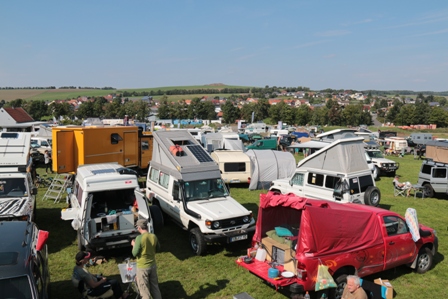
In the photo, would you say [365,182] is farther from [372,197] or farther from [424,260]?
[424,260]

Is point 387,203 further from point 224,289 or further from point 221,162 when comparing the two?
point 224,289

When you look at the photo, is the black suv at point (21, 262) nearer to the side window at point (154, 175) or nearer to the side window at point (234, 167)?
the side window at point (154, 175)

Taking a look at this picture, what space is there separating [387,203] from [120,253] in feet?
41.1

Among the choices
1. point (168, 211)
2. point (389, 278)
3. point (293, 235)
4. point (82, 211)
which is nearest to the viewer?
point (293, 235)

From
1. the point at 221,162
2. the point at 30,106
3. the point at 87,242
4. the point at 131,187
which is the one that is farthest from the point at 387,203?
the point at 30,106

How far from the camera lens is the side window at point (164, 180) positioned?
39.0ft

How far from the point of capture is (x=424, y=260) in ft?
29.5

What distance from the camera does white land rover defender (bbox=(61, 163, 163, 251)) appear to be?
9.24 meters

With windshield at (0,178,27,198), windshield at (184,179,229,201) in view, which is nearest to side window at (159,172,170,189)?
windshield at (184,179,229,201)

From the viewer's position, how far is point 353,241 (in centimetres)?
739

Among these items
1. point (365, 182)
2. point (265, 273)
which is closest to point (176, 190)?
point (265, 273)

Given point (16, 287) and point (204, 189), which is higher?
point (16, 287)

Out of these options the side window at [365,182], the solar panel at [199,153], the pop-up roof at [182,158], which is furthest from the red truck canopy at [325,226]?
the side window at [365,182]

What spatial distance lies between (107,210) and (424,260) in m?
8.60
